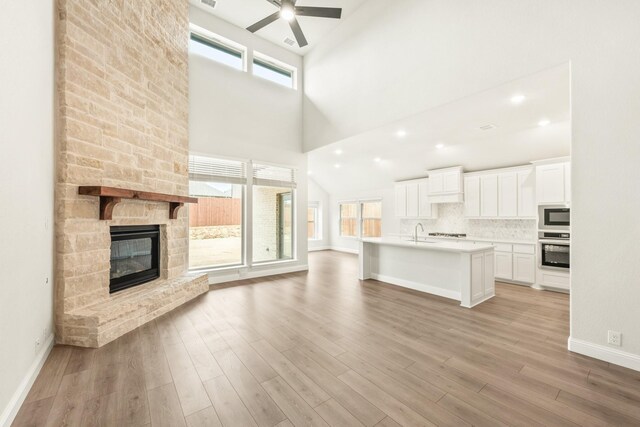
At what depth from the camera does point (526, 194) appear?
5328 mm

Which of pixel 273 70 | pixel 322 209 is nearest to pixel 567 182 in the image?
pixel 273 70

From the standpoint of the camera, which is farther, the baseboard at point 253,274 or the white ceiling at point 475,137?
the baseboard at point 253,274

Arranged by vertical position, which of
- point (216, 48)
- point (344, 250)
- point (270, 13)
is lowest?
point (344, 250)

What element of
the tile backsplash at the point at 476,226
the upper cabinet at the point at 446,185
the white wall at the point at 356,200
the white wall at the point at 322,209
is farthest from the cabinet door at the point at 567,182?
the white wall at the point at 322,209

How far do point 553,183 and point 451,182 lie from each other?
194 centimetres

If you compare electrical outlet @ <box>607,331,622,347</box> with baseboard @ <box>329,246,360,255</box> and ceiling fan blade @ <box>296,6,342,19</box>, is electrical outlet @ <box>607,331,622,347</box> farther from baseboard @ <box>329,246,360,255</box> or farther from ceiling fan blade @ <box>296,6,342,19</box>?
baseboard @ <box>329,246,360,255</box>

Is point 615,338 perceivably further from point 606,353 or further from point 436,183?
point 436,183

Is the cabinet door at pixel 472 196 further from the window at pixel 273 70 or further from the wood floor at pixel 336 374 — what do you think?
the window at pixel 273 70

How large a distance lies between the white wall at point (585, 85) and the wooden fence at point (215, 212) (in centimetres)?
384

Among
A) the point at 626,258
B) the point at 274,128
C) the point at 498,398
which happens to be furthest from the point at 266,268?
the point at 626,258

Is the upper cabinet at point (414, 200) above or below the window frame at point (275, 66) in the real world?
below

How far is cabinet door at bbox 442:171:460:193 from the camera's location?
6348 mm

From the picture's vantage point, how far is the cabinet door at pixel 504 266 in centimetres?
536

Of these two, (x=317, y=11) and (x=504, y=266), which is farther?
(x=504, y=266)
